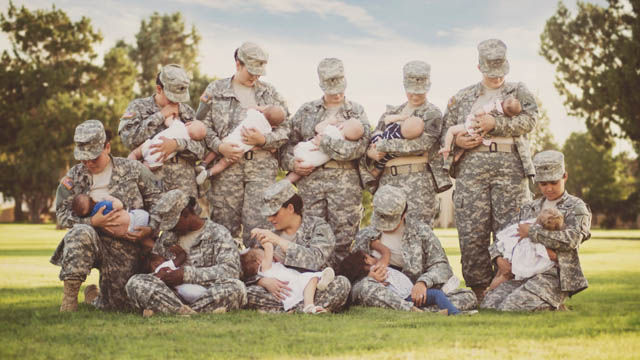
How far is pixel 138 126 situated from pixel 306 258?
9.68 feet

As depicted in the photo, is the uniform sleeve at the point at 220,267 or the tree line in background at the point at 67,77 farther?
the tree line in background at the point at 67,77

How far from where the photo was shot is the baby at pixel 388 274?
7043 millimetres

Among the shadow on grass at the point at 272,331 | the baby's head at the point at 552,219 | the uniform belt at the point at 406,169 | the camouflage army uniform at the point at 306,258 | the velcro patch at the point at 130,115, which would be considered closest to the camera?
the shadow on grass at the point at 272,331

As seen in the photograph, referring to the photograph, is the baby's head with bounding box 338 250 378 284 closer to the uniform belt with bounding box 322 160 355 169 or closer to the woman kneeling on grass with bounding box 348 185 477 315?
the woman kneeling on grass with bounding box 348 185 477 315

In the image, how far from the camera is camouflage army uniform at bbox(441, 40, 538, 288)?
8.34 metres

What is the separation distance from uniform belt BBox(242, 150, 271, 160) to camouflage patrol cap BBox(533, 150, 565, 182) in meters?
3.50

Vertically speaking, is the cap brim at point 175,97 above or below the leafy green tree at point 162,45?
below

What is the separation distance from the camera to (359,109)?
8.85 metres

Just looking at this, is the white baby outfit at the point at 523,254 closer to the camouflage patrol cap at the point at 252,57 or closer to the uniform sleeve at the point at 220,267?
the uniform sleeve at the point at 220,267

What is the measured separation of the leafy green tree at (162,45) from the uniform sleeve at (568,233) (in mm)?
41445

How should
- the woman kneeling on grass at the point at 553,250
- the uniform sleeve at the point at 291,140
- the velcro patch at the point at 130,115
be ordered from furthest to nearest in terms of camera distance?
1. the uniform sleeve at the point at 291,140
2. the velcro patch at the point at 130,115
3. the woman kneeling on grass at the point at 553,250

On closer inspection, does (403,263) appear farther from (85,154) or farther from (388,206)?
(85,154)

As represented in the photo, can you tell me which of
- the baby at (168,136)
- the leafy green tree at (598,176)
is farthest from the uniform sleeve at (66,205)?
the leafy green tree at (598,176)

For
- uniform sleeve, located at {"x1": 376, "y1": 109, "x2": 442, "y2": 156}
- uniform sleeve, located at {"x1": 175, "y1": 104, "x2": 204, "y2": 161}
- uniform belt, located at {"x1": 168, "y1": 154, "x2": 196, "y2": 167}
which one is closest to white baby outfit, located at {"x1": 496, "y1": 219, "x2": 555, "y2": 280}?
uniform sleeve, located at {"x1": 376, "y1": 109, "x2": 442, "y2": 156}
